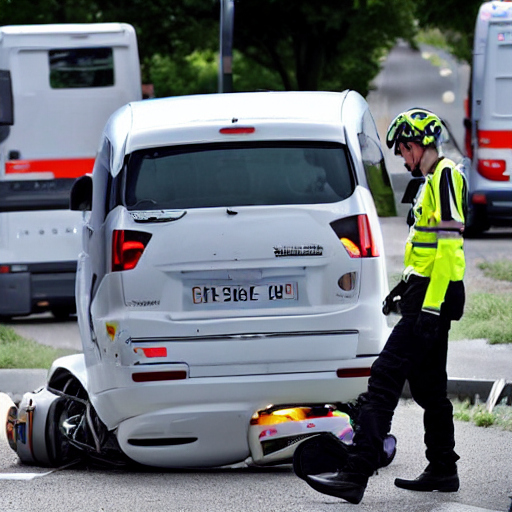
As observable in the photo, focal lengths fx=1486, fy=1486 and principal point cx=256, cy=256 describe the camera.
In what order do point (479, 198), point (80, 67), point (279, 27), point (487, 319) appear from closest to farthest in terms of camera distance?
point (487, 319)
point (80, 67)
point (479, 198)
point (279, 27)

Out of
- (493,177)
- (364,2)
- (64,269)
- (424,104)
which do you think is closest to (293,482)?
(64,269)

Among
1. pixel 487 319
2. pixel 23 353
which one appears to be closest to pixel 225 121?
pixel 23 353

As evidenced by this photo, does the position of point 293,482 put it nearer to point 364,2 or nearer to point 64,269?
point 64,269

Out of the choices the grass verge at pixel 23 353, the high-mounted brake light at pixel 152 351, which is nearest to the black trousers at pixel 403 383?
the high-mounted brake light at pixel 152 351

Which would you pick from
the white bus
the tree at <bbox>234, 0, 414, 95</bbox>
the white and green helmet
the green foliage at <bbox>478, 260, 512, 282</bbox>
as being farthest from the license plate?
the tree at <bbox>234, 0, 414, 95</bbox>

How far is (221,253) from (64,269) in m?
9.11

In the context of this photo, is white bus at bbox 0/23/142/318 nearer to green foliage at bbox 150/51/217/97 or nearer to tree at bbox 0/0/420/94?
tree at bbox 0/0/420/94

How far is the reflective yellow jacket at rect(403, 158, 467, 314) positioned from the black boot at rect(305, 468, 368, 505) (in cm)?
79

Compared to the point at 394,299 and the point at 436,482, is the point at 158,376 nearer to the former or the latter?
the point at 394,299

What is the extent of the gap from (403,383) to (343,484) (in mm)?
579

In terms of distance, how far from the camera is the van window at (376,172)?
24.5ft

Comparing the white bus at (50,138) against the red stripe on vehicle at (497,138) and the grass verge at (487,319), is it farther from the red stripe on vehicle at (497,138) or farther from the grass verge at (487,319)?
the red stripe on vehicle at (497,138)

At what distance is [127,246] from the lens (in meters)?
7.17

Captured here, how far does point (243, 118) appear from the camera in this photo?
289 inches
